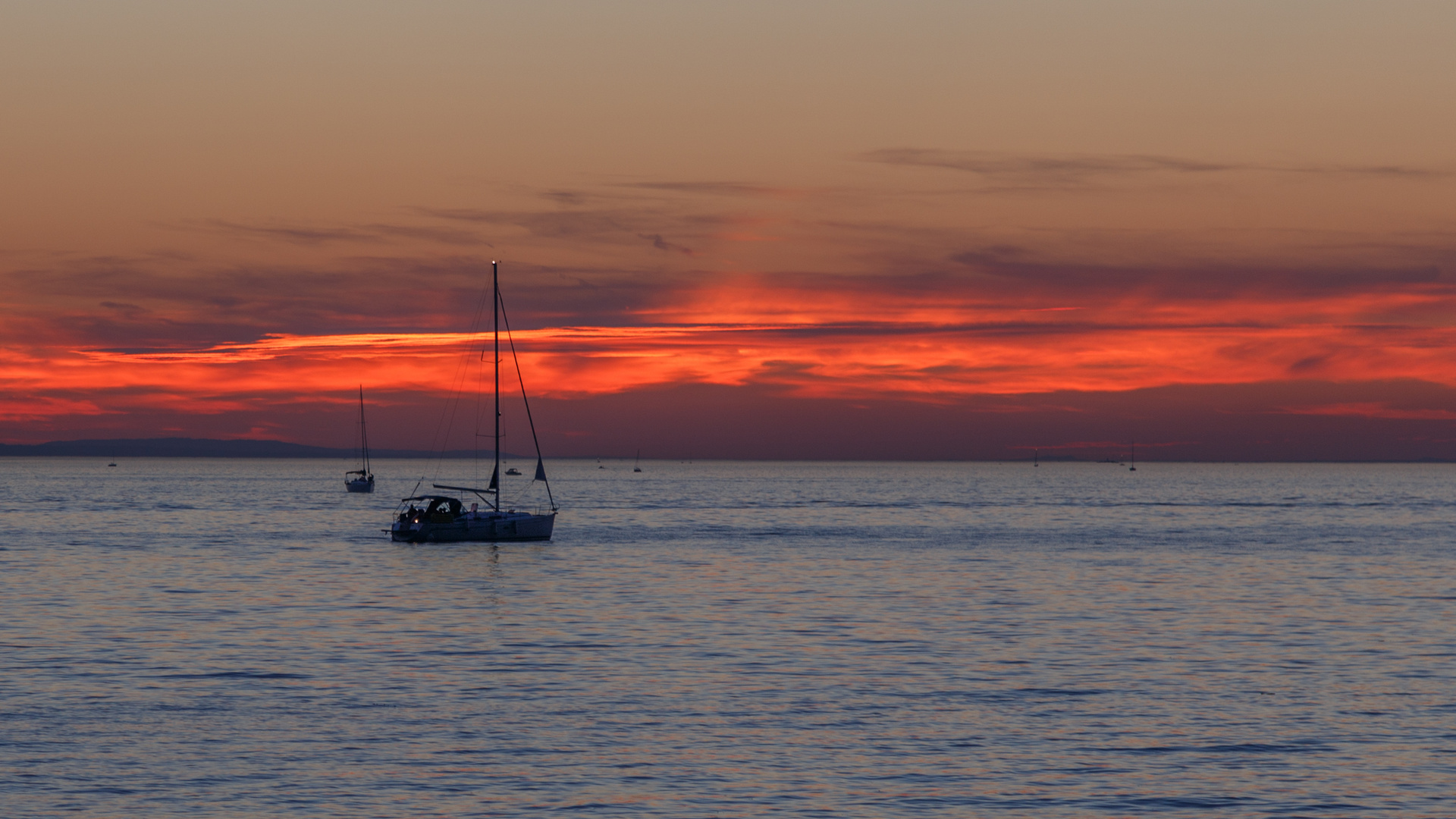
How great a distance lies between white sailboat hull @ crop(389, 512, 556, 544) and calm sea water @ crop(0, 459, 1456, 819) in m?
14.7

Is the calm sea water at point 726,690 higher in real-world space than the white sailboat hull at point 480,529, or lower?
lower

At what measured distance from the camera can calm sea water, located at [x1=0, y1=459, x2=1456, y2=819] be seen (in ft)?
85.4

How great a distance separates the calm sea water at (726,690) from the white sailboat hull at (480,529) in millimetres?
14740

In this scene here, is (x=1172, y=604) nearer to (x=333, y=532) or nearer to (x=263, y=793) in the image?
(x=263, y=793)

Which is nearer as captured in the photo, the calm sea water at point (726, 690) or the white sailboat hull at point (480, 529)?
the calm sea water at point (726, 690)

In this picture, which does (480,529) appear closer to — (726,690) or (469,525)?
(469,525)

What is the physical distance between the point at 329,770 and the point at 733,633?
2383 centimetres

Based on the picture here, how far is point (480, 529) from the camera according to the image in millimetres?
99500

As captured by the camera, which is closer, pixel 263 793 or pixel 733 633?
pixel 263 793

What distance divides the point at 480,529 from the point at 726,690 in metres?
64.7

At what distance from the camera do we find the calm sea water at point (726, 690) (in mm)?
26031

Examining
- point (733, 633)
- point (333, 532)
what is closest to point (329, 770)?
point (733, 633)

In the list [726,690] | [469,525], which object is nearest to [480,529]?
[469,525]

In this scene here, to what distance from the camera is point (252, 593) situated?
6556 cm
